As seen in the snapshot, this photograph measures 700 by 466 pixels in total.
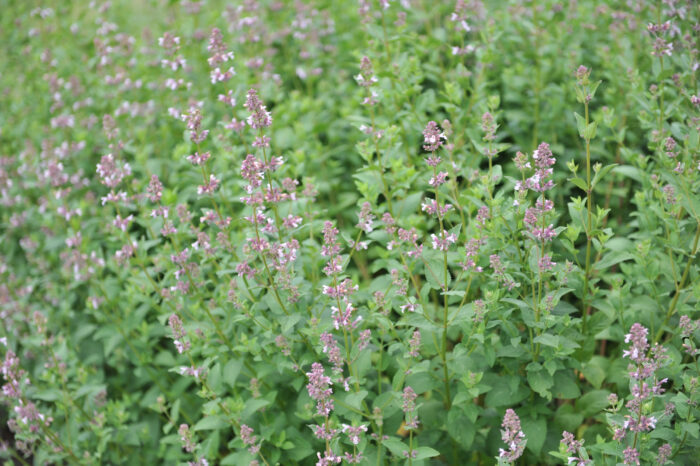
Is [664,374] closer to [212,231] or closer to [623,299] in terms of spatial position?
[623,299]

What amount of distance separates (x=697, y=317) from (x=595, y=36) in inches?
145

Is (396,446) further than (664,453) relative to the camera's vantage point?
Yes

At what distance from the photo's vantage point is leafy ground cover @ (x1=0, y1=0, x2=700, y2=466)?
3.41m

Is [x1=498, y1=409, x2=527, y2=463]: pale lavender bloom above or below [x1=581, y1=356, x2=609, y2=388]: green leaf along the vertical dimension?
above

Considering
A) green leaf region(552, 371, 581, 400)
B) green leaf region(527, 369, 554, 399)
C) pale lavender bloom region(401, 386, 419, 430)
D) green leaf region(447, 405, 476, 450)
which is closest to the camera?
pale lavender bloom region(401, 386, 419, 430)

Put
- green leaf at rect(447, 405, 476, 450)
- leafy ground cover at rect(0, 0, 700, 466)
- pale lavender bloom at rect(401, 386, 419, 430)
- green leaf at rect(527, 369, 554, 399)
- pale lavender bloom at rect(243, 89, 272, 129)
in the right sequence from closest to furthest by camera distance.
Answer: pale lavender bloom at rect(401, 386, 419, 430) < pale lavender bloom at rect(243, 89, 272, 129) < leafy ground cover at rect(0, 0, 700, 466) < green leaf at rect(527, 369, 554, 399) < green leaf at rect(447, 405, 476, 450)

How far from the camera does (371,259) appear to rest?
6.15 metres

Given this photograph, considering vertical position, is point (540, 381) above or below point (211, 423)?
above

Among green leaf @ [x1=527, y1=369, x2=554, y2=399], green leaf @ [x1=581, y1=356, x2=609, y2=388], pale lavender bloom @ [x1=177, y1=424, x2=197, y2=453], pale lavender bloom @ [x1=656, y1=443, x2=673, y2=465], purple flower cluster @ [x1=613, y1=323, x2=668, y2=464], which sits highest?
purple flower cluster @ [x1=613, y1=323, x2=668, y2=464]

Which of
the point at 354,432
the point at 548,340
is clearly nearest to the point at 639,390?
the point at 548,340

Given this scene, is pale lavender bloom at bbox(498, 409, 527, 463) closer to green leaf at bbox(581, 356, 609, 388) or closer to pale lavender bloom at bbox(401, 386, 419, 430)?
pale lavender bloom at bbox(401, 386, 419, 430)

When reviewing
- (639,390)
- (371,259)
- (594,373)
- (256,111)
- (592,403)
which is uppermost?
(256,111)

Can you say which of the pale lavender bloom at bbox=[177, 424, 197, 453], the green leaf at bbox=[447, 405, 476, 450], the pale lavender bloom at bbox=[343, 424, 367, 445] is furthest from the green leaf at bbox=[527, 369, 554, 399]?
the pale lavender bloom at bbox=[177, 424, 197, 453]

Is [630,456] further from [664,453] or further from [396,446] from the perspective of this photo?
[396,446]
